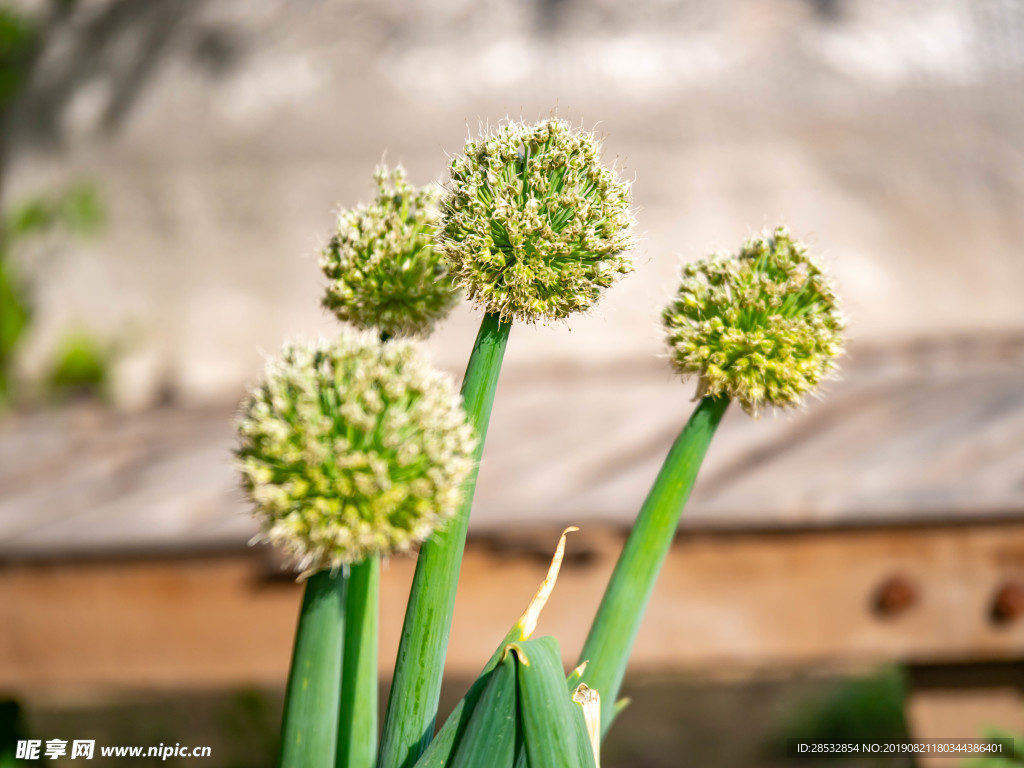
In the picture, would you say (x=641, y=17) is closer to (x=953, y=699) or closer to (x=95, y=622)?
(x=953, y=699)

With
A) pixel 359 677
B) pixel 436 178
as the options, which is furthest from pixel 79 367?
pixel 359 677

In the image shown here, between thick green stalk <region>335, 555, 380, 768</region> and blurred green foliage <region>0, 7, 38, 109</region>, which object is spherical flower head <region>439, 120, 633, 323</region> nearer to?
thick green stalk <region>335, 555, 380, 768</region>

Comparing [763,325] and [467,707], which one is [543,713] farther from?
[763,325]

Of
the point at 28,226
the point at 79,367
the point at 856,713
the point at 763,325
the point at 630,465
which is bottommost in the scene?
the point at 763,325

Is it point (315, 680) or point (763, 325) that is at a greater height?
point (763, 325)

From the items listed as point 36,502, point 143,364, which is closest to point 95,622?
point 36,502

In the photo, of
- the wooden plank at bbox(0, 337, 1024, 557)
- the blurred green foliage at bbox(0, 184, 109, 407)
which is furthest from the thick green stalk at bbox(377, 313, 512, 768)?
the blurred green foliage at bbox(0, 184, 109, 407)
